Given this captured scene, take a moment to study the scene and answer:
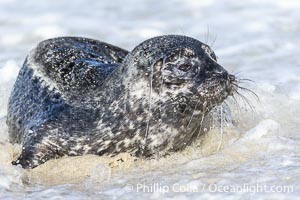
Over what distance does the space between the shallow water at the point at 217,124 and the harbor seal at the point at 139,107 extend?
10 cm

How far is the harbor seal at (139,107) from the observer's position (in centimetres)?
501

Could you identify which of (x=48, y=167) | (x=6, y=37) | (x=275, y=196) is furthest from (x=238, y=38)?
(x=275, y=196)

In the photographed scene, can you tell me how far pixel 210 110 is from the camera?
506 cm

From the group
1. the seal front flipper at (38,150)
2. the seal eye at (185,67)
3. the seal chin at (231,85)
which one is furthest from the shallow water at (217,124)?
the seal eye at (185,67)

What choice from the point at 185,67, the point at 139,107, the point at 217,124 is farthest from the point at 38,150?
the point at 217,124

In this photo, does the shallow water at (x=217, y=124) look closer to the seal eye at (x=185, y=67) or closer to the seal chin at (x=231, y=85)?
the seal chin at (x=231, y=85)

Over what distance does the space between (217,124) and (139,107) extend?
63 cm

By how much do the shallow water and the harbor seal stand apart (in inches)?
4.1

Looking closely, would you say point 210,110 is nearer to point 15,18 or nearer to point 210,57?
point 210,57

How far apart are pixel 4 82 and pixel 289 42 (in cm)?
298

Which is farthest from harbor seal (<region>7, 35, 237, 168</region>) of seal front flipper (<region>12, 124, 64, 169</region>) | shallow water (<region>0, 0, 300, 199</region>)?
shallow water (<region>0, 0, 300, 199</region>)

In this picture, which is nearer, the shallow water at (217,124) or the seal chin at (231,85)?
the shallow water at (217,124)

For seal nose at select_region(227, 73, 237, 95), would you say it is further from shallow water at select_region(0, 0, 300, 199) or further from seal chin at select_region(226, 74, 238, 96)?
shallow water at select_region(0, 0, 300, 199)

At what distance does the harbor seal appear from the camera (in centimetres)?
501
